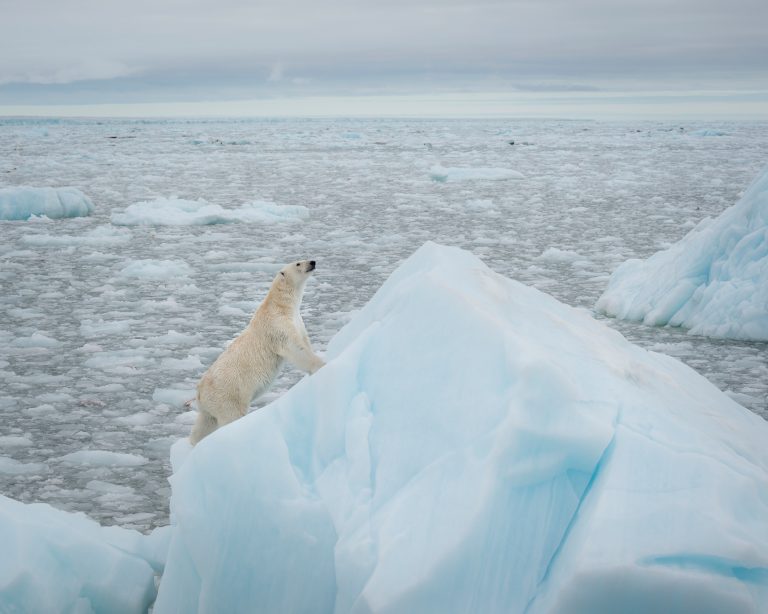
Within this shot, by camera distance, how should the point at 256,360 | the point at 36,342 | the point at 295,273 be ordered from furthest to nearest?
the point at 36,342
the point at 295,273
the point at 256,360

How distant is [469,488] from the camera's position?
217 centimetres

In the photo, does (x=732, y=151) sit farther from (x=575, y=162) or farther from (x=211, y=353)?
(x=211, y=353)

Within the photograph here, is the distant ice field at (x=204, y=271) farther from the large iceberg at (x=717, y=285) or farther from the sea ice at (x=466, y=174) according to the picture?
the large iceberg at (x=717, y=285)

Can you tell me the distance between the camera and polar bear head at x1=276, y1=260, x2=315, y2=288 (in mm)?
4001

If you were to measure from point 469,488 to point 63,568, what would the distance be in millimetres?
1207

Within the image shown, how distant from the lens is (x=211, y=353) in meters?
5.45

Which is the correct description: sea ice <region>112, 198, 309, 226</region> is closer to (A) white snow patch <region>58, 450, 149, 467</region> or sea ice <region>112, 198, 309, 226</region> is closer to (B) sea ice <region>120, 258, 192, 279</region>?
(B) sea ice <region>120, 258, 192, 279</region>

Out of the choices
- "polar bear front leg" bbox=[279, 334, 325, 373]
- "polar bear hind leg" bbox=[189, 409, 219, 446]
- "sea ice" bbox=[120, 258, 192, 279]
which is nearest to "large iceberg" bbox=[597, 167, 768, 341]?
"polar bear front leg" bbox=[279, 334, 325, 373]

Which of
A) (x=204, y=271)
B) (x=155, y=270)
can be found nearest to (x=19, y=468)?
(x=155, y=270)

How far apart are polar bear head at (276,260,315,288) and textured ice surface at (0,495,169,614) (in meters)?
1.62

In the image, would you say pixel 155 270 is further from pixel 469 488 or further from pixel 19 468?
pixel 469 488

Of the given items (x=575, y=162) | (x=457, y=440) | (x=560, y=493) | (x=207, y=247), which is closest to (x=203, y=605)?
(x=457, y=440)

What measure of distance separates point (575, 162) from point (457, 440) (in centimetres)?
2378

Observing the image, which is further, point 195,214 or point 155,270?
point 195,214
